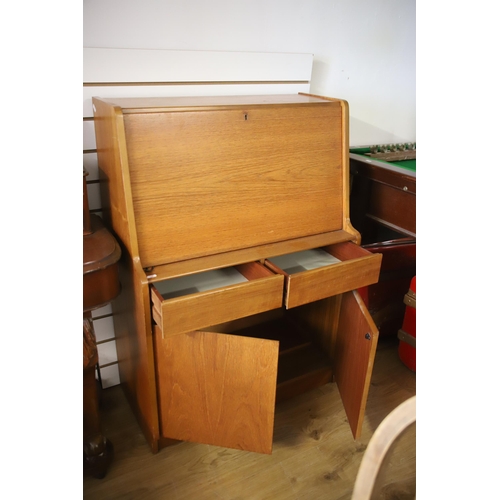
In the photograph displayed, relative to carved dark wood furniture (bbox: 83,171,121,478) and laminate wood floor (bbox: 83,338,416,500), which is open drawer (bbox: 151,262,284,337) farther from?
laminate wood floor (bbox: 83,338,416,500)

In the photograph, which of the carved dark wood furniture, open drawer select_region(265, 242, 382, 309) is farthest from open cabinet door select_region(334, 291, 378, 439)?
the carved dark wood furniture

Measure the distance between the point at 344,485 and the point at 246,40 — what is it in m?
1.73

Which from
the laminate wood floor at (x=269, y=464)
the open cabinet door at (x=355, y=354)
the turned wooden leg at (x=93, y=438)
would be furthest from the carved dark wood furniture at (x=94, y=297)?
the open cabinet door at (x=355, y=354)

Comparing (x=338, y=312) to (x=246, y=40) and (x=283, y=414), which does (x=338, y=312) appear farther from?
(x=246, y=40)

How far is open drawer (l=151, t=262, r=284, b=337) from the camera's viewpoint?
1279 millimetres

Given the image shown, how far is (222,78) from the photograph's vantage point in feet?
5.92

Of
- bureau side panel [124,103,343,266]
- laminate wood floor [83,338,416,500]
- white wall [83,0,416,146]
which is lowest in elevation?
laminate wood floor [83,338,416,500]

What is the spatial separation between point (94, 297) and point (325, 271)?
73cm

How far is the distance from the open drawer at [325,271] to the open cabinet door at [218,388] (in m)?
0.20

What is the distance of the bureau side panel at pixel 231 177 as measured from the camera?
1.35 m

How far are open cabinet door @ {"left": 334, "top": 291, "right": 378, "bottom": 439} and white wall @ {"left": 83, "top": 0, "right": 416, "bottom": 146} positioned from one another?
1.12 meters

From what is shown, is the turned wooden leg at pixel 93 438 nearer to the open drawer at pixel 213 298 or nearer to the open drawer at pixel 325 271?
the open drawer at pixel 213 298

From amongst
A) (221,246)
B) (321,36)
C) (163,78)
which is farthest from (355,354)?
(321,36)

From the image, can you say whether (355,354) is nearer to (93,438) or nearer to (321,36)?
(93,438)
